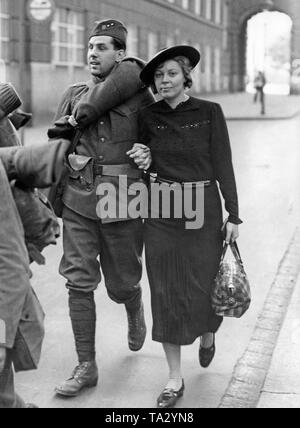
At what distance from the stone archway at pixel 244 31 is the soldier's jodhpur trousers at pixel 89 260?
45.3m

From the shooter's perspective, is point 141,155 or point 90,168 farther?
point 90,168

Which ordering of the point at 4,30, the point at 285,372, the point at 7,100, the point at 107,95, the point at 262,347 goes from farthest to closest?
1. the point at 4,30
2. the point at 262,347
3. the point at 285,372
4. the point at 107,95
5. the point at 7,100

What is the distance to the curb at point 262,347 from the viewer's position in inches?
156

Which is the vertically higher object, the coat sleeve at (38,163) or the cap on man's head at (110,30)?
the cap on man's head at (110,30)

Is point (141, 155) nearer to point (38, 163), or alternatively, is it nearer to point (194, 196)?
point (194, 196)

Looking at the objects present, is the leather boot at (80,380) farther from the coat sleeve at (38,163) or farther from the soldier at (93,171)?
the coat sleeve at (38,163)

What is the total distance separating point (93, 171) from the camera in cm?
408

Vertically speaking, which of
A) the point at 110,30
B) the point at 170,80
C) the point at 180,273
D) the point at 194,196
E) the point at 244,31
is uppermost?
the point at 244,31

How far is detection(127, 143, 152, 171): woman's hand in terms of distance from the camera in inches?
154

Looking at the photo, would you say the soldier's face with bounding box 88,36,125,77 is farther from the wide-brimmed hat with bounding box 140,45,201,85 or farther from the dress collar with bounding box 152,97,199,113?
the dress collar with bounding box 152,97,199,113

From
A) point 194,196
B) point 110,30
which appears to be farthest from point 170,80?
→ point 194,196

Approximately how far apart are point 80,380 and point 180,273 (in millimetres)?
772

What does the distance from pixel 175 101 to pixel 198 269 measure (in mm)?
866

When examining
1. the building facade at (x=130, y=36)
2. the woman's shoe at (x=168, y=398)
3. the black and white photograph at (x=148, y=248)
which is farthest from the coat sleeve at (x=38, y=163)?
the building facade at (x=130, y=36)
